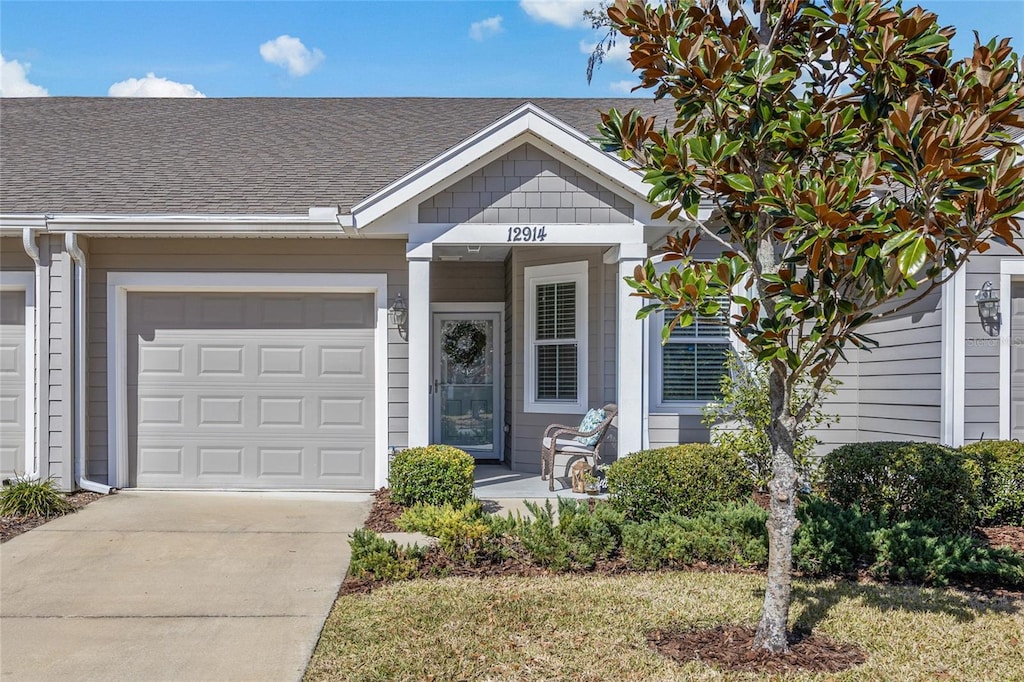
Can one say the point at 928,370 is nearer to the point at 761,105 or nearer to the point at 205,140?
the point at 761,105

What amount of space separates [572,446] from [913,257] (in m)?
6.02

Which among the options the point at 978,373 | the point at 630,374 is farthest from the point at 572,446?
the point at 978,373

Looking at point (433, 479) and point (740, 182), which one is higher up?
point (740, 182)

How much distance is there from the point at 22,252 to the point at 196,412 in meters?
2.61

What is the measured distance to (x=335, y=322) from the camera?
9.02 meters

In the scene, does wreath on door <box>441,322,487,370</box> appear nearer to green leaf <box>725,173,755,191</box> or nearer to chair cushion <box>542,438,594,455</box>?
chair cushion <box>542,438,594,455</box>

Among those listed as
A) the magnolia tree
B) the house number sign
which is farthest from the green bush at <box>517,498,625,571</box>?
the house number sign

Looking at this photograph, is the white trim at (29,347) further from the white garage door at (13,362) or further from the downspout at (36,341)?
the white garage door at (13,362)

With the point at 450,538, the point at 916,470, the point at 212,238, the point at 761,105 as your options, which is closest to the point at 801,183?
the point at 761,105

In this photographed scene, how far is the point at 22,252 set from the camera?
8.81m

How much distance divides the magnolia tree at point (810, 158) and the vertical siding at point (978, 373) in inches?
192

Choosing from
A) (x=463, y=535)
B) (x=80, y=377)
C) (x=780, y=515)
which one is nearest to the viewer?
(x=780, y=515)

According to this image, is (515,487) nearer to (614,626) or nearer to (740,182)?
(614,626)

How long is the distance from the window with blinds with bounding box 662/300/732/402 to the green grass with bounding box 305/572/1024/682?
3772 millimetres
